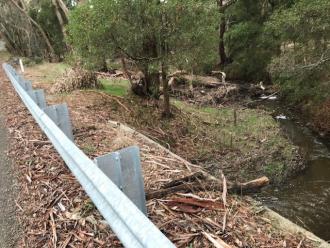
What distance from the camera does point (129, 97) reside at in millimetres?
14969

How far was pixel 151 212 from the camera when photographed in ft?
14.4

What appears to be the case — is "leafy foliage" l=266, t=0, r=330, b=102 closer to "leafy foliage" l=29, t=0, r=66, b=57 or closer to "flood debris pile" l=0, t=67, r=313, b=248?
"flood debris pile" l=0, t=67, r=313, b=248

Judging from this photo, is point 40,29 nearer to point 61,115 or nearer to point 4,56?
point 4,56

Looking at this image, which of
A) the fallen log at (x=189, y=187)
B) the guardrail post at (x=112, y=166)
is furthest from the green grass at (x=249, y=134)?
the guardrail post at (x=112, y=166)

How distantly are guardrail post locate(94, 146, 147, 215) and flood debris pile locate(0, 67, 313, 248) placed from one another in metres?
0.53

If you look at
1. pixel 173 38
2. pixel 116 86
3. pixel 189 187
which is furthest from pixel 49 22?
pixel 189 187

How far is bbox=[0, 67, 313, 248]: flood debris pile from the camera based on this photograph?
3980 millimetres

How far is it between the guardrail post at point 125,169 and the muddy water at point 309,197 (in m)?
→ 5.35

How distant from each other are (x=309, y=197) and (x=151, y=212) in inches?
263

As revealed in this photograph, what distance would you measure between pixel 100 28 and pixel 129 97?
12.5ft

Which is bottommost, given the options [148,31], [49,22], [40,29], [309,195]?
[309,195]

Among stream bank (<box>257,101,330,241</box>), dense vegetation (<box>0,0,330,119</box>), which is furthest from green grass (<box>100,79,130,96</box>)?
stream bank (<box>257,101,330,241</box>)

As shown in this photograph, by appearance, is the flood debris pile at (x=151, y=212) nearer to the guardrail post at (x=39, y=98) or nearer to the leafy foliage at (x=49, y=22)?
the guardrail post at (x=39, y=98)

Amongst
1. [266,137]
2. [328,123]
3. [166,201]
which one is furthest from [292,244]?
[328,123]
